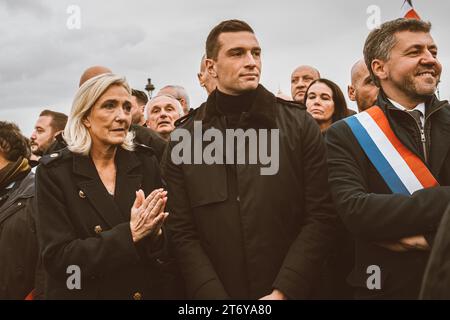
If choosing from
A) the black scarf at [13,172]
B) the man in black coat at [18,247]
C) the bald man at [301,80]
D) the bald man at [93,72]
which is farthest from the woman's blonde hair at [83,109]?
the bald man at [301,80]

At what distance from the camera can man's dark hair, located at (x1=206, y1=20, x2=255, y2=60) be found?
137 inches

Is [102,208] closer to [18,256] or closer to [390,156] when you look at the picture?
[18,256]

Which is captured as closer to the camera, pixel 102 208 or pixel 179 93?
pixel 102 208

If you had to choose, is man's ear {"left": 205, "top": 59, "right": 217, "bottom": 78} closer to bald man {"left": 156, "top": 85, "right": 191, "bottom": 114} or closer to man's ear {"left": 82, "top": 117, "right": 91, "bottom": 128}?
man's ear {"left": 82, "top": 117, "right": 91, "bottom": 128}

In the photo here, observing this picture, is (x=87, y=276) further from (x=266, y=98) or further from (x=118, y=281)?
(x=266, y=98)

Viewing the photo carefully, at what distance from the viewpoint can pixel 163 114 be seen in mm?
5336

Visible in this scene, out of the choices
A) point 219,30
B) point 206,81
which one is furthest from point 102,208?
point 206,81

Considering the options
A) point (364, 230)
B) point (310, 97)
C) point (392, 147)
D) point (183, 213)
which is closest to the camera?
point (364, 230)

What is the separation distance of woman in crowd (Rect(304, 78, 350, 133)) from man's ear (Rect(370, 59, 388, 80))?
1496 millimetres

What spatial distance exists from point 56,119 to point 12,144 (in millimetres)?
847

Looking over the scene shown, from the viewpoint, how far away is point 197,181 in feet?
10.6

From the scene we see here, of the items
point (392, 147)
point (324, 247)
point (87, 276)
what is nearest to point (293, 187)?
point (324, 247)

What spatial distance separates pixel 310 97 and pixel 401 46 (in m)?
1.77

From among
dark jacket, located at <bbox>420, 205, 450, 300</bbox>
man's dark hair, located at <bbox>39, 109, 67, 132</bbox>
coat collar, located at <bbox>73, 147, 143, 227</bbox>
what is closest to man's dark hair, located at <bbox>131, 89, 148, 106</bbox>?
man's dark hair, located at <bbox>39, 109, 67, 132</bbox>
